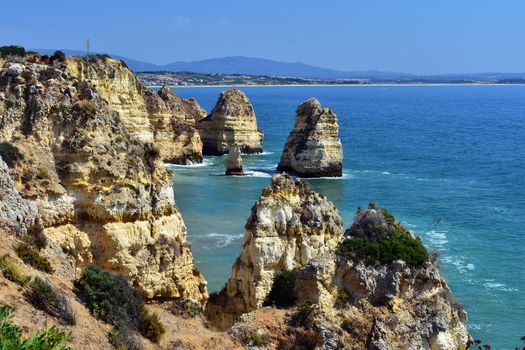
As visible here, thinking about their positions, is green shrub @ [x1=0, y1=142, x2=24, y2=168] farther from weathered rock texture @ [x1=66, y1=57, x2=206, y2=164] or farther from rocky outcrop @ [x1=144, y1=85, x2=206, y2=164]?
rocky outcrop @ [x1=144, y1=85, x2=206, y2=164]

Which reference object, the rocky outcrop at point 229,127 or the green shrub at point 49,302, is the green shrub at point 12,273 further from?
the rocky outcrop at point 229,127

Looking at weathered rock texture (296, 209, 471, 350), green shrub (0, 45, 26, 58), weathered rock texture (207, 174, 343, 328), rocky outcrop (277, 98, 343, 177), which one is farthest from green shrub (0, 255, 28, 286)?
rocky outcrop (277, 98, 343, 177)

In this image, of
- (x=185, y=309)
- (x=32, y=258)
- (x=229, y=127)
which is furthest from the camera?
(x=229, y=127)

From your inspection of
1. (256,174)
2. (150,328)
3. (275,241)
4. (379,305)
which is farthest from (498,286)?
(256,174)

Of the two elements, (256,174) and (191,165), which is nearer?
(256,174)

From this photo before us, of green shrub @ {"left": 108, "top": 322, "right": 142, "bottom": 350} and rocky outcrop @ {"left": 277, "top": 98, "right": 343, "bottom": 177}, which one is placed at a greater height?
green shrub @ {"left": 108, "top": 322, "right": 142, "bottom": 350}

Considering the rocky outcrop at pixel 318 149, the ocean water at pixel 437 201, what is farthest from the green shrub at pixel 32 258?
the rocky outcrop at pixel 318 149

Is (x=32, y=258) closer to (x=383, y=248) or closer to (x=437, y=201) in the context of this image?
(x=383, y=248)
